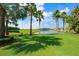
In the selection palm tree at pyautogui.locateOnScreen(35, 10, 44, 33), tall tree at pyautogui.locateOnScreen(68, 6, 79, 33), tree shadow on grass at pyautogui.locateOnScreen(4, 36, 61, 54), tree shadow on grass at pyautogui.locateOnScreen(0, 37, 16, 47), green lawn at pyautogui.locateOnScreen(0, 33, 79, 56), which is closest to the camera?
green lawn at pyautogui.locateOnScreen(0, 33, 79, 56)

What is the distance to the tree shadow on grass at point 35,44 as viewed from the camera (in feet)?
25.3

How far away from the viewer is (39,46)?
7801 mm

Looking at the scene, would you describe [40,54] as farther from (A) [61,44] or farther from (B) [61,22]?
(B) [61,22]

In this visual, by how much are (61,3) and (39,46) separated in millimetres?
1556

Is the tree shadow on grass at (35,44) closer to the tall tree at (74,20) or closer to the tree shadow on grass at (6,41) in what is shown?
the tree shadow on grass at (6,41)

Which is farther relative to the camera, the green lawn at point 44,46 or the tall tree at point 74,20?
the tall tree at point 74,20

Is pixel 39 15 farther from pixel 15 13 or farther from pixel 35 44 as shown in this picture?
pixel 35 44

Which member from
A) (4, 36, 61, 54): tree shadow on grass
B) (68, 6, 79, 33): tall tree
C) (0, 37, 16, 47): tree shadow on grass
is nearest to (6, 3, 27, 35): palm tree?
(0, 37, 16, 47): tree shadow on grass

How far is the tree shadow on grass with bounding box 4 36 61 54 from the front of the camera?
303 inches

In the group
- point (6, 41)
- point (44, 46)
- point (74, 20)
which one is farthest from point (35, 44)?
point (74, 20)

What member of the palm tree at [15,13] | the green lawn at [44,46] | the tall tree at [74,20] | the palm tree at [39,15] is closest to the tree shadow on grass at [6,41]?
the green lawn at [44,46]

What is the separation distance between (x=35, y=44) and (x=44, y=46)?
0.31 m

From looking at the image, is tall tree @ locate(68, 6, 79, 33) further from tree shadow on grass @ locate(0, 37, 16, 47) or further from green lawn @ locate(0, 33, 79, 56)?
tree shadow on grass @ locate(0, 37, 16, 47)

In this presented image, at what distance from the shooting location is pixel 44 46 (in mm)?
7781
